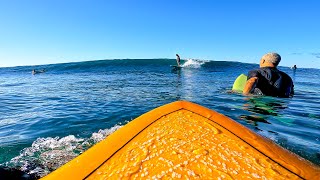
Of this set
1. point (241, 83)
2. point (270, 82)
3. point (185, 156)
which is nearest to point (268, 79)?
point (270, 82)

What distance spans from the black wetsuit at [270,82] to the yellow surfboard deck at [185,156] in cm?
370

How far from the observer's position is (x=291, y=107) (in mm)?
6195

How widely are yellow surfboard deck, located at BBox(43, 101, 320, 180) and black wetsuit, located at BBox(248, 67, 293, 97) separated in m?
3.70

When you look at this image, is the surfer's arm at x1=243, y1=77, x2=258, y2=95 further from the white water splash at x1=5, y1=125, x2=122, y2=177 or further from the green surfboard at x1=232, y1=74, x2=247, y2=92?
the white water splash at x1=5, y1=125, x2=122, y2=177

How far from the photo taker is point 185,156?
167cm

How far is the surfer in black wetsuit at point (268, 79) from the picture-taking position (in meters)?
5.40

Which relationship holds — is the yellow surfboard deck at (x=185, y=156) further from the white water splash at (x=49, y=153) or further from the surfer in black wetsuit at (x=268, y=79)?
the surfer in black wetsuit at (x=268, y=79)

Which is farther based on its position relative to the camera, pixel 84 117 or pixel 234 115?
pixel 84 117

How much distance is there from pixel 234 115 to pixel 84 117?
135 inches

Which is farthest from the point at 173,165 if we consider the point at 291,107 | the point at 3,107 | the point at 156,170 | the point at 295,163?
the point at 3,107

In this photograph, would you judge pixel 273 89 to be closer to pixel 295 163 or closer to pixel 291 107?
pixel 291 107

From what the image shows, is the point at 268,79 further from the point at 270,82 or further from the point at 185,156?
the point at 185,156

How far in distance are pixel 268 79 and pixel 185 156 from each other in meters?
4.57

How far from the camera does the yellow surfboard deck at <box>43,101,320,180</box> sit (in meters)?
1.53
